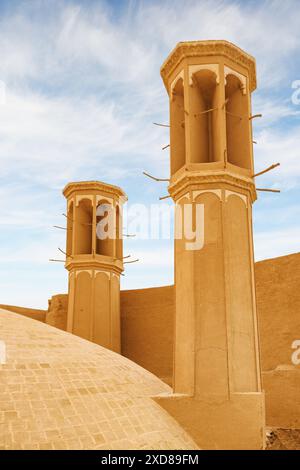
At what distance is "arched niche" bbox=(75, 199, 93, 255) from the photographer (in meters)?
21.2

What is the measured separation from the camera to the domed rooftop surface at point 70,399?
20.7 ft

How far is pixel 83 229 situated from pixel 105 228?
95cm

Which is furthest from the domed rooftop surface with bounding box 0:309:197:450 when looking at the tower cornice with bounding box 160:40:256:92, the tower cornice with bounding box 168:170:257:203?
the tower cornice with bounding box 160:40:256:92

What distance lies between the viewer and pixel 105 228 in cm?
2166

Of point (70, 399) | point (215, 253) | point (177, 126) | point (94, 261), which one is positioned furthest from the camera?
point (94, 261)

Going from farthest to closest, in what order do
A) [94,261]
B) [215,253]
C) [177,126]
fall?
1. [94,261]
2. [177,126]
3. [215,253]

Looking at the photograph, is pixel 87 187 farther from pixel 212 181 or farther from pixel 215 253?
pixel 215 253

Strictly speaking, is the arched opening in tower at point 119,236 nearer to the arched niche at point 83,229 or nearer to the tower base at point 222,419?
the arched niche at point 83,229

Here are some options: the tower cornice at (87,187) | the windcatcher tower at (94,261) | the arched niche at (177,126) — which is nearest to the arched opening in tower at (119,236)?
the windcatcher tower at (94,261)

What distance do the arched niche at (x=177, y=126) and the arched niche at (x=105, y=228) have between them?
34.9 feet

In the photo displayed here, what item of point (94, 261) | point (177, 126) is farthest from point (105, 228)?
point (177, 126)

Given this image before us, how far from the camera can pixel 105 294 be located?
21.1 meters

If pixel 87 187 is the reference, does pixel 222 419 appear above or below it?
below
